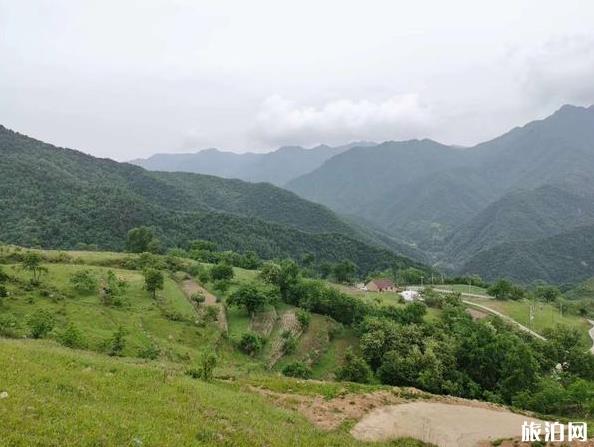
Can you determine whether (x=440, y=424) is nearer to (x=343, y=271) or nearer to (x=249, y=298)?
(x=249, y=298)

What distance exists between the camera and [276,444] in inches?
675

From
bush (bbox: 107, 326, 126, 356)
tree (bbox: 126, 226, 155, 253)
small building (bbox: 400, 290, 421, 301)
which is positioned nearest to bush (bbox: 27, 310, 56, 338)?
bush (bbox: 107, 326, 126, 356)

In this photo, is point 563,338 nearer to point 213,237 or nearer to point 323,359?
point 323,359

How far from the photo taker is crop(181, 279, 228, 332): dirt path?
6350 cm

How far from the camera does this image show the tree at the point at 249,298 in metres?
66.7

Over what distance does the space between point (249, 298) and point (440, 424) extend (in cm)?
4211

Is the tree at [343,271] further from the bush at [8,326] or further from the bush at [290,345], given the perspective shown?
the bush at [8,326]

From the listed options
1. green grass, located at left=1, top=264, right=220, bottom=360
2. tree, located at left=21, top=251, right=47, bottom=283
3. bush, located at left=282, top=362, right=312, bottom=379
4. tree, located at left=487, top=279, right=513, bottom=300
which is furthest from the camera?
tree, located at left=487, top=279, right=513, bottom=300

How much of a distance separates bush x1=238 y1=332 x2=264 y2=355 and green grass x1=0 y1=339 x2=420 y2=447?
31.1 metres

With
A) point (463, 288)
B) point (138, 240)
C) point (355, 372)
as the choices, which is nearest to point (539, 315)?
point (463, 288)

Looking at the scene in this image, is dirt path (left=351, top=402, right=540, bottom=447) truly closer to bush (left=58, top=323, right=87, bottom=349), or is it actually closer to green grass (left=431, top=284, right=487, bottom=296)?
bush (left=58, top=323, right=87, bottom=349)

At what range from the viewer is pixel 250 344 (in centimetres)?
5631

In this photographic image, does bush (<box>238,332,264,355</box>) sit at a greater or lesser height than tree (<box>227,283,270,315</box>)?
lesser

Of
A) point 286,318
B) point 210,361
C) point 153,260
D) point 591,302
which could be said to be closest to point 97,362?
point 210,361
